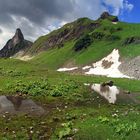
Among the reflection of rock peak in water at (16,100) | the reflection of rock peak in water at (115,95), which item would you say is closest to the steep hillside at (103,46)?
the reflection of rock peak in water at (115,95)

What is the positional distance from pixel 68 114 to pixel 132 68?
7805 centimetres

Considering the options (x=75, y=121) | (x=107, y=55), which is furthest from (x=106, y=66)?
(x=75, y=121)

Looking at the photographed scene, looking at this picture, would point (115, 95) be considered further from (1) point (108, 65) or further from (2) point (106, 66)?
(2) point (106, 66)

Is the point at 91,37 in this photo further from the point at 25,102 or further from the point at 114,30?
the point at 25,102

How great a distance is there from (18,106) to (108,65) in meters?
98.6

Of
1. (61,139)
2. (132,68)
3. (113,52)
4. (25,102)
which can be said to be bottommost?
(61,139)

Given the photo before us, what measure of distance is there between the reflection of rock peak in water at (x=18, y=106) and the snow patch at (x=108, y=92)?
989 cm

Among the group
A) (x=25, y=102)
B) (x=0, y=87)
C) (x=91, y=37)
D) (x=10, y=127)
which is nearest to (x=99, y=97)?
(x=25, y=102)

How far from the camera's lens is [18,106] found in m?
41.0

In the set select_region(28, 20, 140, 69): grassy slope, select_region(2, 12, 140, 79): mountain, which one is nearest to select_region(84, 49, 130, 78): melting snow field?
select_region(2, 12, 140, 79): mountain

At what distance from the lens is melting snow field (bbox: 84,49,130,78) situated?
128m

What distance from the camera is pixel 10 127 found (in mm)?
32375

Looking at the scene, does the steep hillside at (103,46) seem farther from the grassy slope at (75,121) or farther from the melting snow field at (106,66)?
the grassy slope at (75,121)

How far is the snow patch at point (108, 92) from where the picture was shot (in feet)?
160
